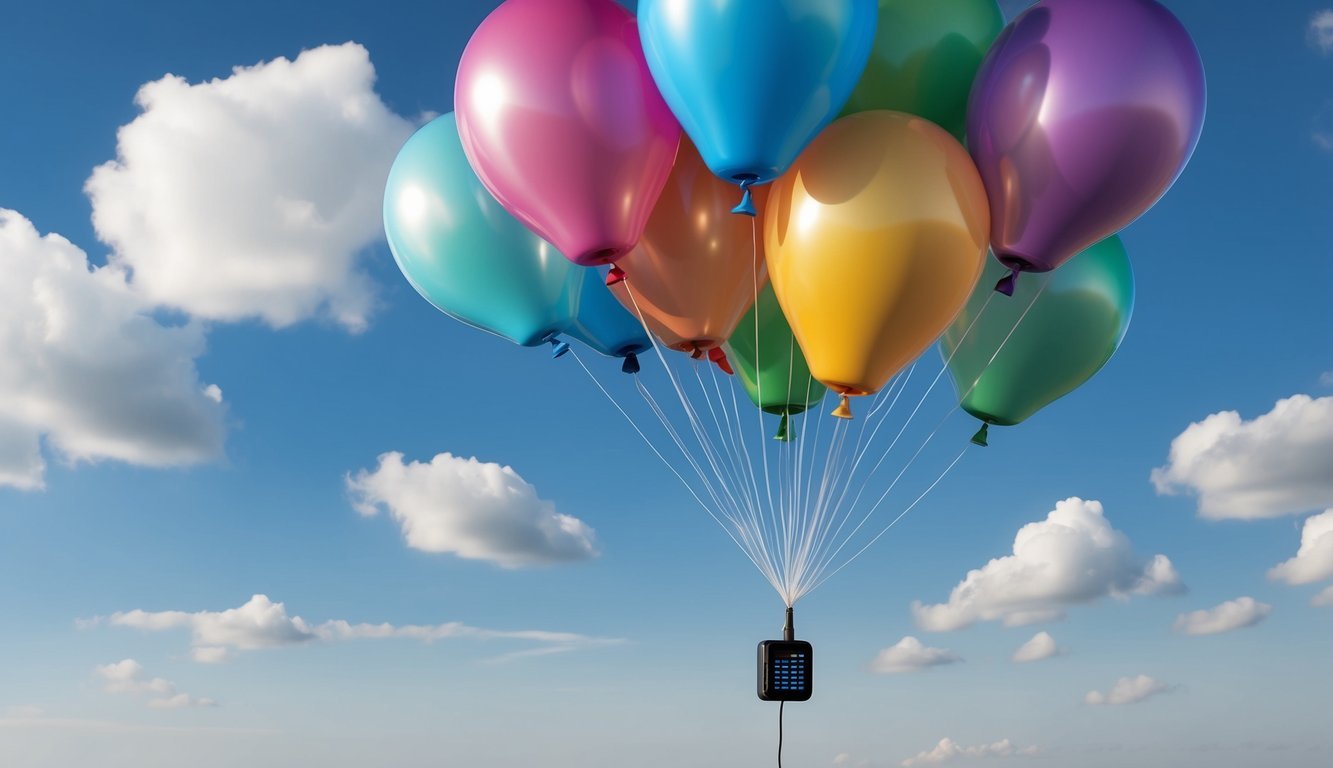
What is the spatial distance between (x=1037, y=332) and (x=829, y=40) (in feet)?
8.18

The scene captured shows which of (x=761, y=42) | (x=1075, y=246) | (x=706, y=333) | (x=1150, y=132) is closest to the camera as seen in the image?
(x=761, y=42)

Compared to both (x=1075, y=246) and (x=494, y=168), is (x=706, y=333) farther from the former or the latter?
(x=1075, y=246)

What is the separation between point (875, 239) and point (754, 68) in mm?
945

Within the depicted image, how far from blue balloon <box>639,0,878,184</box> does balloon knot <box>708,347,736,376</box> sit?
5.71 ft

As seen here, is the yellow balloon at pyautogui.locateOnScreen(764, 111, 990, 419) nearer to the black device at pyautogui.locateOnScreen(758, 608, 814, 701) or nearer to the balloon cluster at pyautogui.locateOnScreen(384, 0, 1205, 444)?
the balloon cluster at pyautogui.locateOnScreen(384, 0, 1205, 444)

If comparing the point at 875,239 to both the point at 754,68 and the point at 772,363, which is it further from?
the point at 772,363

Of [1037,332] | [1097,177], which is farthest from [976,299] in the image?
[1097,177]

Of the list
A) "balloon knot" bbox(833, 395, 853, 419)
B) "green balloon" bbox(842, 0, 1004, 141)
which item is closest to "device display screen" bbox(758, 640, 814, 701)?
"balloon knot" bbox(833, 395, 853, 419)

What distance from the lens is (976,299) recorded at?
6.58 metres

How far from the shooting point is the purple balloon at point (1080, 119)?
5219mm

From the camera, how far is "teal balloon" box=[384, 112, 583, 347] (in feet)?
20.3

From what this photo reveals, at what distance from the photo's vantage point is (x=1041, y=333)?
21.7ft

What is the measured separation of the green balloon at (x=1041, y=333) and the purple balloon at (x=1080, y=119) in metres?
0.93

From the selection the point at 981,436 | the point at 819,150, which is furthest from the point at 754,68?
the point at 981,436
